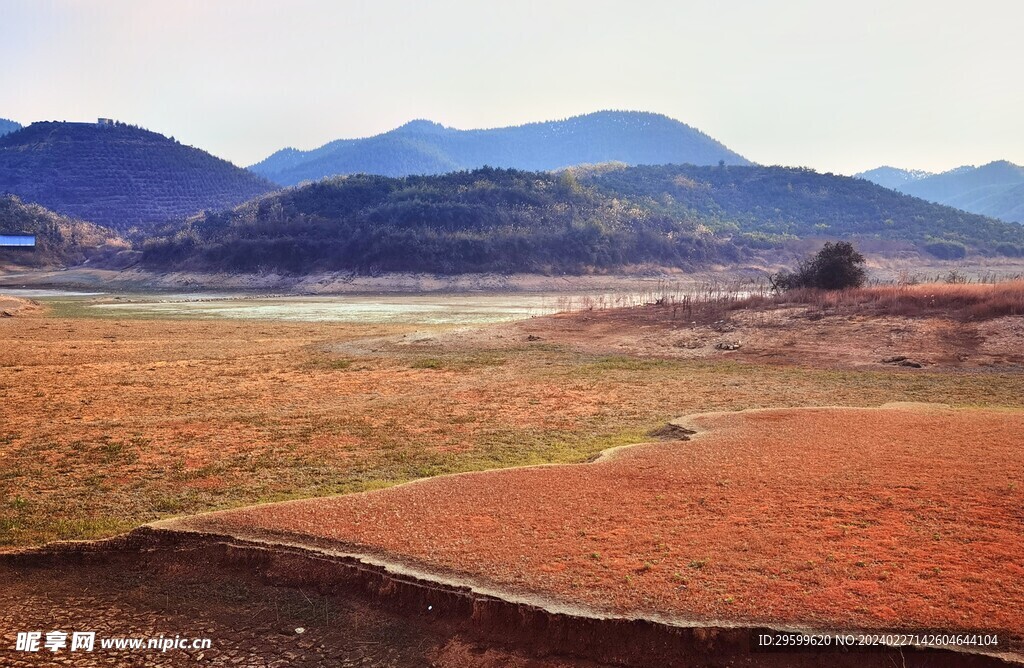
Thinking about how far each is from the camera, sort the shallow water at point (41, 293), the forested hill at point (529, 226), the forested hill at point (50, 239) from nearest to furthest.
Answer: the shallow water at point (41, 293)
the forested hill at point (529, 226)
the forested hill at point (50, 239)

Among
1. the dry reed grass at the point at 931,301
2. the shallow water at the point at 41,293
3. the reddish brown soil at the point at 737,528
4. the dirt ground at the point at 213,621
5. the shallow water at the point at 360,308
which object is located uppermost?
the dry reed grass at the point at 931,301

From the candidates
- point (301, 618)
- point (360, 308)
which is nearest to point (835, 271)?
point (360, 308)

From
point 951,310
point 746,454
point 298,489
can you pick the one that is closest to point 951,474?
point 746,454

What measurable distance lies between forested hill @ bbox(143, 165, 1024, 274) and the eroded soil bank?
87.4 m

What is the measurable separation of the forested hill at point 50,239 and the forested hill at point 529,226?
1322cm

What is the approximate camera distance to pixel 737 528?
8.91 m

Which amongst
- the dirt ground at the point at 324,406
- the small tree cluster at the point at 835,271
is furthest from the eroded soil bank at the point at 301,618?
the small tree cluster at the point at 835,271

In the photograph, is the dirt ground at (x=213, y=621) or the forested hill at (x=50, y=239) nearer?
the dirt ground at (x=213, y=621)

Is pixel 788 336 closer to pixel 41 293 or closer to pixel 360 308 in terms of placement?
pixel 360 308

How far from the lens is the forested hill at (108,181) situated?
17825cm

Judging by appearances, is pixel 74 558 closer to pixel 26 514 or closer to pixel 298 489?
pixel 26 514

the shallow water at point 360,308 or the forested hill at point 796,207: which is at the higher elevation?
the forested hill at point 796,207

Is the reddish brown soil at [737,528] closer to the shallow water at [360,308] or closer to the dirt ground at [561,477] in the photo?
the dirt ground at [561,477]

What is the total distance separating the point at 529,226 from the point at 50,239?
8066 centimetres
